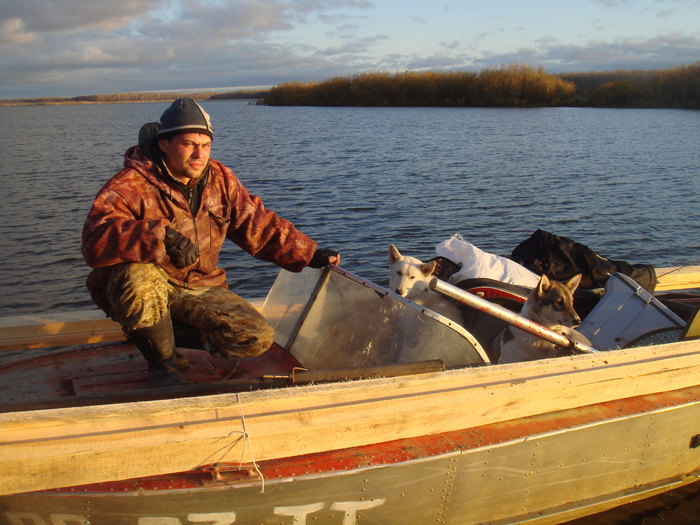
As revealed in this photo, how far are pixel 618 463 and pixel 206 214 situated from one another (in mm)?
3068

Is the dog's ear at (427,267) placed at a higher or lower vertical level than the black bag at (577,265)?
higher

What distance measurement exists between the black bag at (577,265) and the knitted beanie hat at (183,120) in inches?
157

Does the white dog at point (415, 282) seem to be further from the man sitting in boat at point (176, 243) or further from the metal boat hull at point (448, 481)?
the metal boat hull at point (448, 481)

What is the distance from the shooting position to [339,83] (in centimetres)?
7519

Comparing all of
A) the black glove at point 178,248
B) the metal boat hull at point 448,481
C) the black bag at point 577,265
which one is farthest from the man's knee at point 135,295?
the black bag at point 577,265

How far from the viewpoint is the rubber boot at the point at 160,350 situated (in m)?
3.30

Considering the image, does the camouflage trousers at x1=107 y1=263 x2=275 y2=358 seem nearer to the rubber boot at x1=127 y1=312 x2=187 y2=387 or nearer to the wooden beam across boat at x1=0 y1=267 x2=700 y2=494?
the rubber boot at x1=127 y1=312 x2=187 y2=387

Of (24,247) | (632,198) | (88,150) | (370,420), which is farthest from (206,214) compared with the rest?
(88,150)

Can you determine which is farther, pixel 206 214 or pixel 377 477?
pixel 206 214

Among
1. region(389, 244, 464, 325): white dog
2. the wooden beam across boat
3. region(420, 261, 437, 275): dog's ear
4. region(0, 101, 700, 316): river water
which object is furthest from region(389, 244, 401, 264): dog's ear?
region(0, 101, 700, 316): river water

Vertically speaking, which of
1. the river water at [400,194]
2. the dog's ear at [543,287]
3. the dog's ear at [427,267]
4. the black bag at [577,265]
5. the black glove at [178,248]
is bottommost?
the river water at [400,194]

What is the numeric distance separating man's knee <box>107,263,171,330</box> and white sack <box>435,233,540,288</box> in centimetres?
280

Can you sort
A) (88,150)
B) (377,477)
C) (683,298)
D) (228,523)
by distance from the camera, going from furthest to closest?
(88,150) < (683,298) < (377,477) < (228,523)

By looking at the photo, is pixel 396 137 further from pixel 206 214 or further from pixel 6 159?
pixel 206 214
